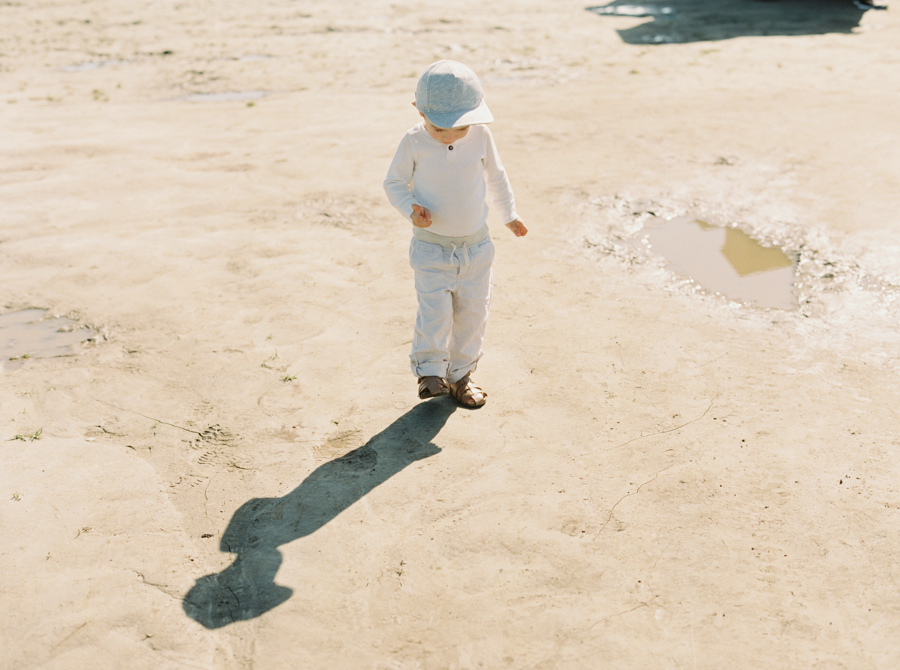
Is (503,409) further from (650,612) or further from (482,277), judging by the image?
(650,612)

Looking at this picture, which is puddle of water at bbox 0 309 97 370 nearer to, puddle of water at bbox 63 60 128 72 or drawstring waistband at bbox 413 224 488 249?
drawstring waistband at bbox 413 224 488 249

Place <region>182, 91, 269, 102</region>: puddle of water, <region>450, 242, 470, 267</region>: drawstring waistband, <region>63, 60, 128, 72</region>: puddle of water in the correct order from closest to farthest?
1. <region>450, 242, 470, 267</region>: drawstring waistband
2. <region>182, 91, 269, 102</region>: puddle of water
3. <region>63, 60, 128, 72</region>: puddle of water

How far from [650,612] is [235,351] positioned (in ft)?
8.27

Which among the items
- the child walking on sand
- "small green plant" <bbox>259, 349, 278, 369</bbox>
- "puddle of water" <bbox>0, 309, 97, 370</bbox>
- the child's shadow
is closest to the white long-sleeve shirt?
the child walking on sand

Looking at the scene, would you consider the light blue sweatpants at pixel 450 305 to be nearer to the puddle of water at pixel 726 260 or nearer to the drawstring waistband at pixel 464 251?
the drawstring waistband at pixel 464 251

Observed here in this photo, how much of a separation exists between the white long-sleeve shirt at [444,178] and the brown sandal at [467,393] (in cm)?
74

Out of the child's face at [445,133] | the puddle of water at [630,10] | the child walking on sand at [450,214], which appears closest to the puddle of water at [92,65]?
the puddle of water at [630,10]

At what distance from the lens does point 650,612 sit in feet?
8.45

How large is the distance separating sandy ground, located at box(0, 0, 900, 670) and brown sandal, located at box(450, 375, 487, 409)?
7 centimetres

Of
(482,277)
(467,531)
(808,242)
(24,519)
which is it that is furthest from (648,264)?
(24,519)

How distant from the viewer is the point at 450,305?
3.47m

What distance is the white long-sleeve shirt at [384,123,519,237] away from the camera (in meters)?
3.23

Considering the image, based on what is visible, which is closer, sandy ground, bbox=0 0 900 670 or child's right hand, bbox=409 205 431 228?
sandy ground, bbox=0 0 900 670

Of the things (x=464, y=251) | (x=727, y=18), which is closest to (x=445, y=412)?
(x=464, y=251)
